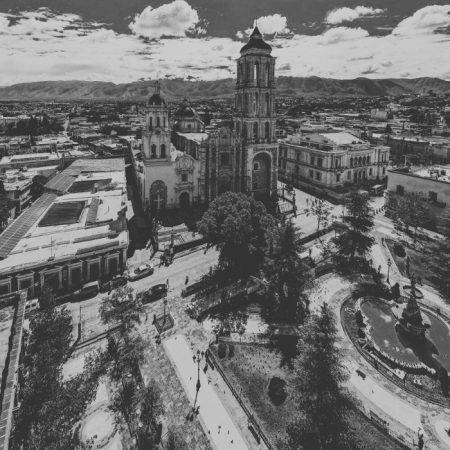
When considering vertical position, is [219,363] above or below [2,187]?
below

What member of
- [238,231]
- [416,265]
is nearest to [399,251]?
[416,265]

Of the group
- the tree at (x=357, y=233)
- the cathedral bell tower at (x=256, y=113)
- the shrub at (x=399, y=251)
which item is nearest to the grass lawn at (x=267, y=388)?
the tree at (x=357, y=233)

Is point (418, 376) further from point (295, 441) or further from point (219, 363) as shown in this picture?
point (219, 363)

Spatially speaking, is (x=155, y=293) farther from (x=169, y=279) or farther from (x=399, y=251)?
(x=399, y=251)

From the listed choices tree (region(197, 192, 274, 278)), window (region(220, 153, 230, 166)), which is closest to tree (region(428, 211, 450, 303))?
tree (region(197, 192, 274, 278))

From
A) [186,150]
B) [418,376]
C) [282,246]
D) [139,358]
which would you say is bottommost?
[418,376]

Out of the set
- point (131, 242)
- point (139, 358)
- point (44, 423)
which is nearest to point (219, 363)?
point (139, 358)
